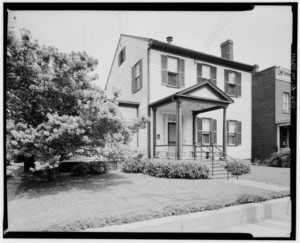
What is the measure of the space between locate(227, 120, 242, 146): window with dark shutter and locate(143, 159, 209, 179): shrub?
6398mm

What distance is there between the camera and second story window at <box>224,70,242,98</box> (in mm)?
14844

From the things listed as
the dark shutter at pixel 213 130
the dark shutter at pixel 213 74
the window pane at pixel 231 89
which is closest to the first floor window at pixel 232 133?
the dark shutter at pixel 213 130

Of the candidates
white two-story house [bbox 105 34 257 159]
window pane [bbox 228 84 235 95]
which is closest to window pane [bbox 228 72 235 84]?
white two-story house [bbox 105 34 257 159]

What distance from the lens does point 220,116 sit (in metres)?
14.8

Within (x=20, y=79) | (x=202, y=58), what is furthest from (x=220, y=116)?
(x=20, y=79)

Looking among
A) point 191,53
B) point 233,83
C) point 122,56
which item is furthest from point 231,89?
point 122,56

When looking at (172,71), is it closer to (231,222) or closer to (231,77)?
(231,77)

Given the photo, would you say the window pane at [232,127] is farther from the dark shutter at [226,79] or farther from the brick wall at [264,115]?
the brick wall at [264,115]

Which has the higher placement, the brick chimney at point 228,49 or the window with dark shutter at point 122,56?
the brick chimney at point 228,49

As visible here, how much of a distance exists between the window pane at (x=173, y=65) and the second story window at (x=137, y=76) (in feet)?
5.11

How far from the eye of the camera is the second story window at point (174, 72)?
41.4 ft

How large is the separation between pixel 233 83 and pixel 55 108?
38.8 feet

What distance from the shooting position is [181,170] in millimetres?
9211

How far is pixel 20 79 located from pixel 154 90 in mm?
6837
